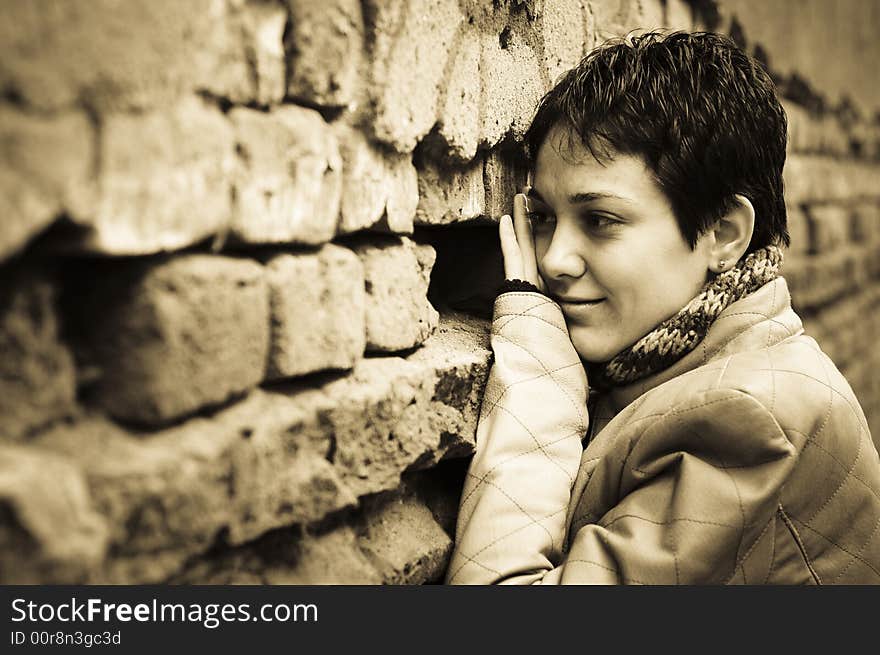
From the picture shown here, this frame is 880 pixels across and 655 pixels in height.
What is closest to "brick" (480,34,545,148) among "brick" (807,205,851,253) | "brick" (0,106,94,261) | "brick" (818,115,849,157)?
"brick" (0,106,94,261)

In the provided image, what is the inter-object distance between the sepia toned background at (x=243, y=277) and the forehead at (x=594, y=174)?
0.09 meters

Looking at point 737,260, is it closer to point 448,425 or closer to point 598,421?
point 598,421

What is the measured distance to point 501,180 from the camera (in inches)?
53.1

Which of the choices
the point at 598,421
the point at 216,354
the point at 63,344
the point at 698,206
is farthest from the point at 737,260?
the point at 63,344

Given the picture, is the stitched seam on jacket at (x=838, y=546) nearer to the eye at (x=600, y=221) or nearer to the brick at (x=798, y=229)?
the eye at (x=600, y=221)

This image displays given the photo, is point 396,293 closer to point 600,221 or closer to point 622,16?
point 600,221

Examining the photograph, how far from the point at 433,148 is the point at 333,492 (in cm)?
48

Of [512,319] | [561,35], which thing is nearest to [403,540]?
[512,319]

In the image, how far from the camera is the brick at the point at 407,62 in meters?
0.98

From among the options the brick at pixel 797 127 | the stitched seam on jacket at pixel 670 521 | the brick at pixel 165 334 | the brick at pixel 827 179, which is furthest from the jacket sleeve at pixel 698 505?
the brick at pixel 797 127

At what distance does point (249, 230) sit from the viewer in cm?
81

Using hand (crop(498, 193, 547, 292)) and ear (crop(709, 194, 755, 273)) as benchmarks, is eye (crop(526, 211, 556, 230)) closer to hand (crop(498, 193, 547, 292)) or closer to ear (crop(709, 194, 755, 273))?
hand (crop(498, 193, 547, 292))

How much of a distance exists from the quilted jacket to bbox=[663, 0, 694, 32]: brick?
0.82m

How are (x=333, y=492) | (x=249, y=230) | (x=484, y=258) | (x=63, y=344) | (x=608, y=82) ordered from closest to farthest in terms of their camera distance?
(x=63, y=344) → (x=249, y=230) → (x=333, y=492) → (x=608, y=82) → (x=484, y=258)
